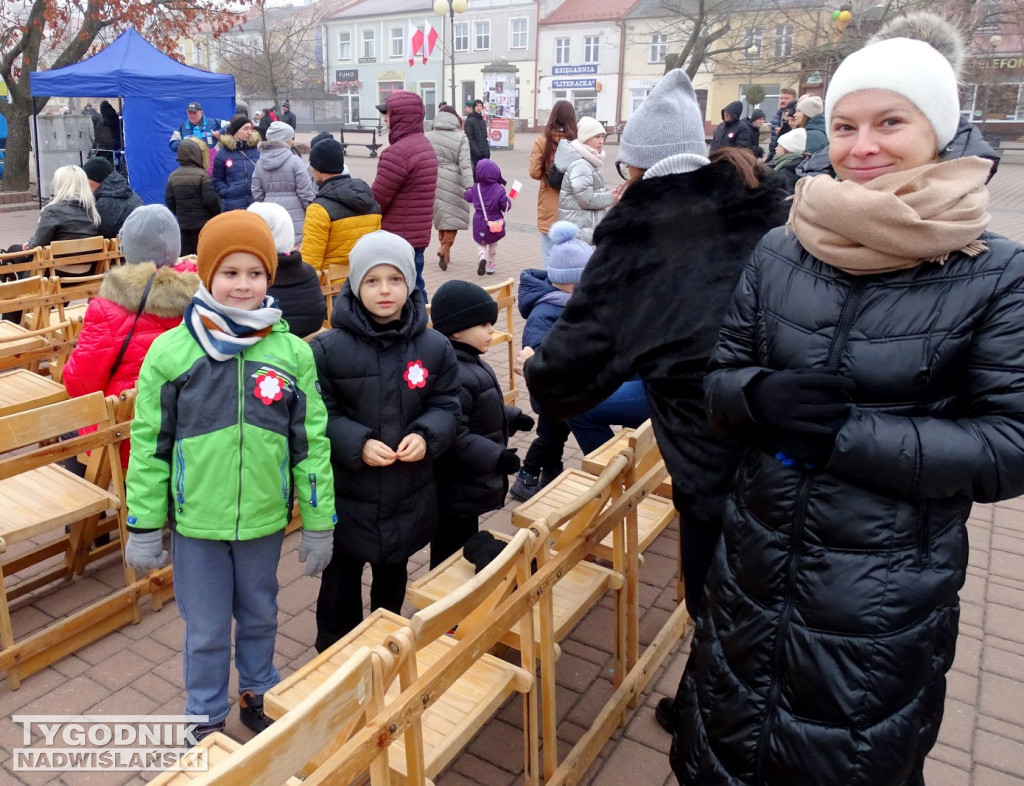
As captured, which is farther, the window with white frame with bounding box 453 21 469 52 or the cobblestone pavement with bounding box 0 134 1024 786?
the window with white frame with bounding box 453 21 469 52

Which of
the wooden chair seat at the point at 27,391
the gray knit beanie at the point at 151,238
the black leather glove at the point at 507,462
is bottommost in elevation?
the wooden chair seat at the point at 27,391

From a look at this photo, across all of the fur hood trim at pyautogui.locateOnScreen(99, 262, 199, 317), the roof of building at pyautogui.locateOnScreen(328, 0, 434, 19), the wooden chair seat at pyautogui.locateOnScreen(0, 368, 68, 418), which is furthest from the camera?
the roof of building at pyautogui.locateOnScreen(328, 0, 434, 19)

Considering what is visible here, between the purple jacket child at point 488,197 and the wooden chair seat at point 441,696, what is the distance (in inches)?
295

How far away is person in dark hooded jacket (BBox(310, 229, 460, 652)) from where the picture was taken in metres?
2.75

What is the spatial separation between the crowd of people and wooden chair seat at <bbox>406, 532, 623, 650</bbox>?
18cm

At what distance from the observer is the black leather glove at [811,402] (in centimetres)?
152

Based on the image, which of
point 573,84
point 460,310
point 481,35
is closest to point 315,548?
point 460,310

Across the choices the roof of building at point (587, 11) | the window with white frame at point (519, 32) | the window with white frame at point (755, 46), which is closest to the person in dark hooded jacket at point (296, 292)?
the window with white frame at point (755, 46)

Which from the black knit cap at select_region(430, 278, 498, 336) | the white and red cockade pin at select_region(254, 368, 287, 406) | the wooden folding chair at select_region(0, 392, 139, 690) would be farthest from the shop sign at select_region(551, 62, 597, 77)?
the white and red cockade pin at select_region(254, 368, 287, 406)

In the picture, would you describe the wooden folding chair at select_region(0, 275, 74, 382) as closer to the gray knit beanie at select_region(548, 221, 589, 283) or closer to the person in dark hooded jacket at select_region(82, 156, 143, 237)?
the person in dark hooded jacket at select_region(82, 156, 143, 237)

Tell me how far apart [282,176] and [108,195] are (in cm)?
155

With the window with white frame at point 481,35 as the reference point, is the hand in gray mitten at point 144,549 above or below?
below

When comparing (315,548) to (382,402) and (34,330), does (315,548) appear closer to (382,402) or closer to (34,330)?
(382,402)

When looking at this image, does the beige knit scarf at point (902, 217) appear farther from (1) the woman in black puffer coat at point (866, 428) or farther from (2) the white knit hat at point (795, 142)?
(2) the white knit hat at point (795, 142)
